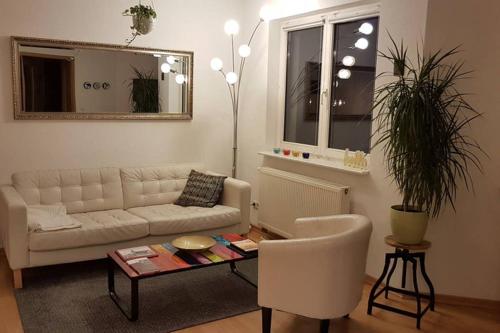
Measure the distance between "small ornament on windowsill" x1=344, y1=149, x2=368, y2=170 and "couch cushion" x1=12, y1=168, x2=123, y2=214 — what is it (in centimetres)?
212

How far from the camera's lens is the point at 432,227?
357 cm

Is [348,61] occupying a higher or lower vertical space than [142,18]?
lower

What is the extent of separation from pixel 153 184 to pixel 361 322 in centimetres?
239

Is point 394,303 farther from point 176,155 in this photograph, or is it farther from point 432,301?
point 176,155

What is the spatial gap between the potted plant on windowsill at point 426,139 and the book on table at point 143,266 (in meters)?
1.66

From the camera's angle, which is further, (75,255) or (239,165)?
(239,165)

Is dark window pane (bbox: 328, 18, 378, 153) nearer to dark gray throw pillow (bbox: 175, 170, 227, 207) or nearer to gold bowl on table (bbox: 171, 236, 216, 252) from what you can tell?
dark gray throw pillow (bbox: 175, 170, 227, 207)

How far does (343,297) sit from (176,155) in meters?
2.89

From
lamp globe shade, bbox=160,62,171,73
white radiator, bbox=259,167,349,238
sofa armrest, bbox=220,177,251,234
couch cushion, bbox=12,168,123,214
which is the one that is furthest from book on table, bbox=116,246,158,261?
lamp globe shade, bbox=160,62,171,73

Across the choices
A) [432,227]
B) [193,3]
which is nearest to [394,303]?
[432,227]

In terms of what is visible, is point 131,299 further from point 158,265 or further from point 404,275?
point 404,275

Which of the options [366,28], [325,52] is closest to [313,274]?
[366,28]

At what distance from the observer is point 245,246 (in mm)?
3525

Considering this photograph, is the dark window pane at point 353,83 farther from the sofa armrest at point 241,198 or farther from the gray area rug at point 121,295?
the gray area rug at point 121,295
